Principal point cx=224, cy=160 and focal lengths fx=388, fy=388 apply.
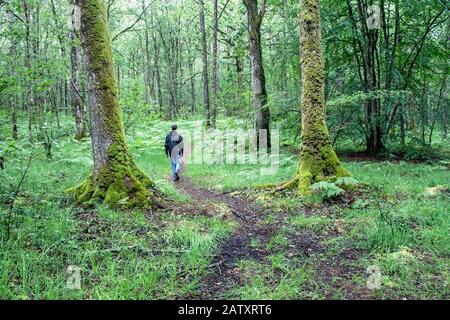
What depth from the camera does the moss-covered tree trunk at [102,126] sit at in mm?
7848

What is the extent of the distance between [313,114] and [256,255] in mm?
4821

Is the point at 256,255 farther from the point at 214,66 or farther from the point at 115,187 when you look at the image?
the point at 214,66

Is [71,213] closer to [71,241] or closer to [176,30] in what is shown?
[71,241]

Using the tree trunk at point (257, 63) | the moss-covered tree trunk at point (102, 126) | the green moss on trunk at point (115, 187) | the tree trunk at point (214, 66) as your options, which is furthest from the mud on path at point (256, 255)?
the tree trunk at point (214, 66)

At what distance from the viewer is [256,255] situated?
5.67 meters

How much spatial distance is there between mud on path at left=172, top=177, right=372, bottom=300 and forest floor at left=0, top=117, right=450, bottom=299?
2 cm

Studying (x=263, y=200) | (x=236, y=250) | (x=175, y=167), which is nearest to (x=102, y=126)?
(x=263, y=200)

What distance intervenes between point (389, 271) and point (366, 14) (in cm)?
1196

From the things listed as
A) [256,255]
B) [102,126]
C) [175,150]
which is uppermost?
[102,126]

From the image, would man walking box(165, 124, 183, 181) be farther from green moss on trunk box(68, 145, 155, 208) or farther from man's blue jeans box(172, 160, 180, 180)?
green moss on trunk box(68, 145, 155, 208)

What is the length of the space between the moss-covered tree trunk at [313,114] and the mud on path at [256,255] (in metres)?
1.78

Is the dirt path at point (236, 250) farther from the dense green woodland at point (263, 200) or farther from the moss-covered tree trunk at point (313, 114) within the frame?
the moss-covered tree trunk at point (313, 114)

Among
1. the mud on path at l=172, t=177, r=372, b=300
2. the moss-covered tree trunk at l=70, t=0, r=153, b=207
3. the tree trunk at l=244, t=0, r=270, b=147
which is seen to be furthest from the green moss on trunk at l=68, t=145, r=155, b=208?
the tree trunk at l=244, t=0, r=270, b=147
